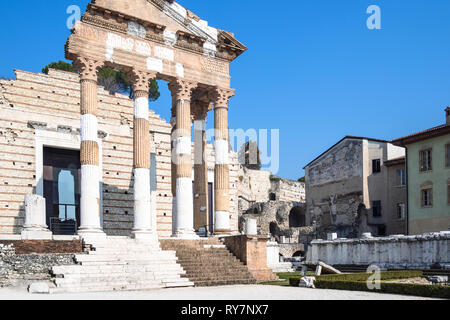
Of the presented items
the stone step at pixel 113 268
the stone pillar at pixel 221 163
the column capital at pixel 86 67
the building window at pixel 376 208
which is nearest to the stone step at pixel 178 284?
the stone step at pixel 113 268

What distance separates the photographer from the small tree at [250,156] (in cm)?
7037

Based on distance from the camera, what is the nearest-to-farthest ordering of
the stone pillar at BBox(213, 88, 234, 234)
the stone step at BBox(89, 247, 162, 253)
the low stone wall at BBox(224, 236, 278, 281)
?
the stone step at BBox(89, 247, 162, 253) → the low stone wall at BBox(224, 236, 278, 281) → the stone pillar at BBox(213, 88, 234, 234)

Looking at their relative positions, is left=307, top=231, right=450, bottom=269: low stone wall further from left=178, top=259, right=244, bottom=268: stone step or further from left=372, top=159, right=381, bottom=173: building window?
left=372, top=159, right=381, bottom=173: building window

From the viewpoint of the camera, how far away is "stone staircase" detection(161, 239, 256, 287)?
16.9 meters

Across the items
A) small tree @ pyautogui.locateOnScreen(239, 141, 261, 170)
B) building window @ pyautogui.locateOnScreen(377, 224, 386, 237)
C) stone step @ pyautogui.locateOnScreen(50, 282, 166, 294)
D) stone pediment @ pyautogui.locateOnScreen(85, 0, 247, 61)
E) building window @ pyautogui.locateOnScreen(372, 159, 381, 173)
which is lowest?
building window @ pyautogui.locateOnScreen(377, 224, 386, 237)

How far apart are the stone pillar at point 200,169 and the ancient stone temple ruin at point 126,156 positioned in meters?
0.05

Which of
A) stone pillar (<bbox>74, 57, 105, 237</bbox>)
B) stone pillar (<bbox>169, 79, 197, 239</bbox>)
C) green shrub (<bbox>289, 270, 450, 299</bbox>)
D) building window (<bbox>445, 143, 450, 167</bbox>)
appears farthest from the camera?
building window (<bbox>445, 143, 450, 167</bbox>)

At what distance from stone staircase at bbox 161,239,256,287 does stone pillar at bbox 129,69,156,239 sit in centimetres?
113

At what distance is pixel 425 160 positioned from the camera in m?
31.5

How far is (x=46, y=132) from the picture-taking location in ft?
74.6

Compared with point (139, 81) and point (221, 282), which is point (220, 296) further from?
point (139, 81)

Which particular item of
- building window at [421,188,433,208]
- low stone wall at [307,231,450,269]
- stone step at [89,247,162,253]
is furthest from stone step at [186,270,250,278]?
building window at [421,188,433,208]

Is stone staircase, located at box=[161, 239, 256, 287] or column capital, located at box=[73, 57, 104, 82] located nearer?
stone staircase, located at box=[161, 239, 256, 287]
